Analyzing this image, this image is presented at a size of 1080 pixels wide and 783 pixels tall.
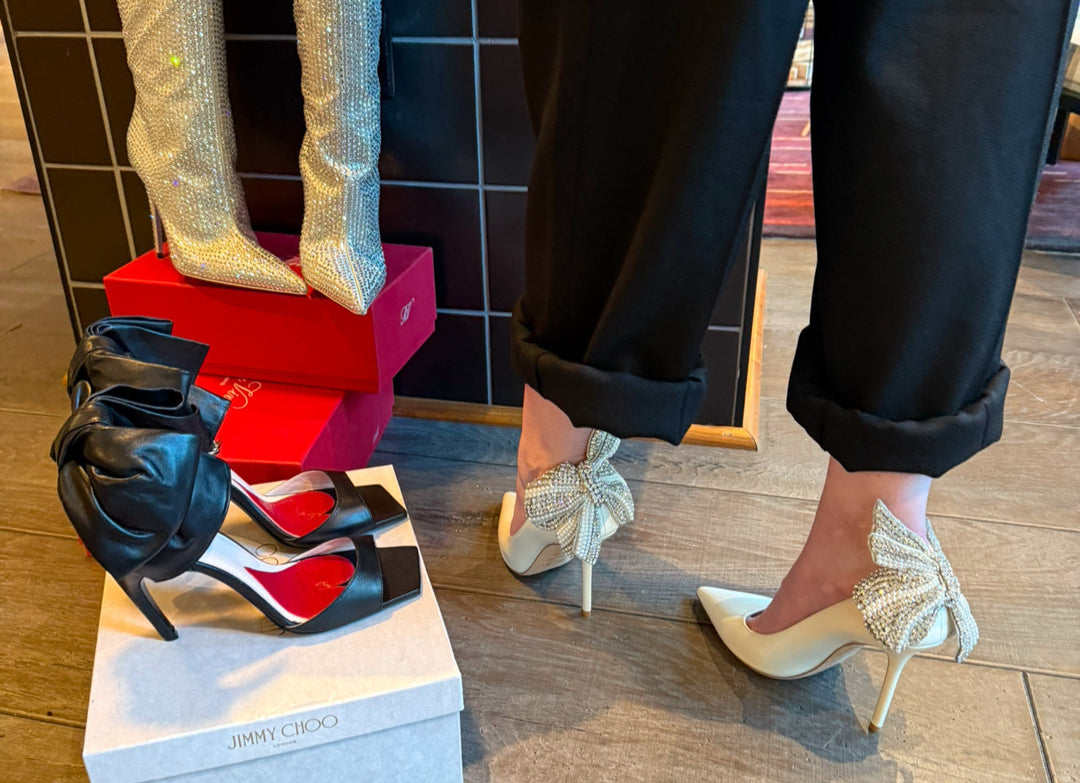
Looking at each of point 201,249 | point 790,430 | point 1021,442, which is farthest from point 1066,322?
point 201,249

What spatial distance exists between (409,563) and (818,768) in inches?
12.9

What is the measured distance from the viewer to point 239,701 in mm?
510

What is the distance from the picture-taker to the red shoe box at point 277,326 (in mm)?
825

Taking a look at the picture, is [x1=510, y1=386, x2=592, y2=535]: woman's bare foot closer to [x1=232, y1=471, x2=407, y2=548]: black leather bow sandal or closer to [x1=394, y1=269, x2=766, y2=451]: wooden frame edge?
[x1=232, y1=471, x2=407, y2=548]: black leather bow sandal

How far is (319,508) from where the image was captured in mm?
673

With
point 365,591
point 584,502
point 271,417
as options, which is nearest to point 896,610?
point 584,502

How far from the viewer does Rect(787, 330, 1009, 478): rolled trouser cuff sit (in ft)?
1.60

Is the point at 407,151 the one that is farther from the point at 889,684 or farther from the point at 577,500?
the point at 889,684

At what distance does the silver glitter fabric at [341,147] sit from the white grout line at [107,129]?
0.34 metres

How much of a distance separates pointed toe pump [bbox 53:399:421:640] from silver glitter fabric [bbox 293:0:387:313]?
0.30 metres

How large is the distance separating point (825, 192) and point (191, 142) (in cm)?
59

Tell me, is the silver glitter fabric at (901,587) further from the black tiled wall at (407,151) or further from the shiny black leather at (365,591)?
the black tiled wall at (407,151)

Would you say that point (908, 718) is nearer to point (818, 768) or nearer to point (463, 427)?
point (818, 768)

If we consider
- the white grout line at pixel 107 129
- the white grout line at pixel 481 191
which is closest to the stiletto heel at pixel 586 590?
the white grout line at pixel 481 191
